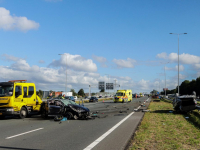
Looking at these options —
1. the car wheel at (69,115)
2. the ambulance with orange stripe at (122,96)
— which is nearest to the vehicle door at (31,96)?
the car wheel at (69,115)

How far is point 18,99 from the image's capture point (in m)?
Result: 17.1

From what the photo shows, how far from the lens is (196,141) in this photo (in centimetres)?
854

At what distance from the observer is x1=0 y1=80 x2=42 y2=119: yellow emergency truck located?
649 inches

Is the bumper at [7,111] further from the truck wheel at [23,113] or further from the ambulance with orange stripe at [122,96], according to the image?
the ambulance with orange stripe at [122,96]

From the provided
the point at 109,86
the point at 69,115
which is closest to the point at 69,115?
the point at 69,115

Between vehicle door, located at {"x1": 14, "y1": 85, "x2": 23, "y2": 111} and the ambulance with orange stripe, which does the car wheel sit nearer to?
vehicle door, located at {"x1": 14, "y1": 85, "x2": 23, "y2": 111}

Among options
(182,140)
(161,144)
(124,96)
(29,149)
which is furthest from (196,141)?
(124,96)

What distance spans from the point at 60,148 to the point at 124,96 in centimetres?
4411

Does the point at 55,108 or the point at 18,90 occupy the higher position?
the point at 18,90

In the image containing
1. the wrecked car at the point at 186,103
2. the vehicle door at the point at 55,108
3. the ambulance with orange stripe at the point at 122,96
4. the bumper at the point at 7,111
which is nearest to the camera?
the bumper at the point at 7,111

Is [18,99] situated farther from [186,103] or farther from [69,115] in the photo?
[186,103]

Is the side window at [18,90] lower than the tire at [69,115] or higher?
higher

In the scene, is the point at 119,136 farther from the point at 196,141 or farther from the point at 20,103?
the point at 20,103

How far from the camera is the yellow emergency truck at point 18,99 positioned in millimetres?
16484
